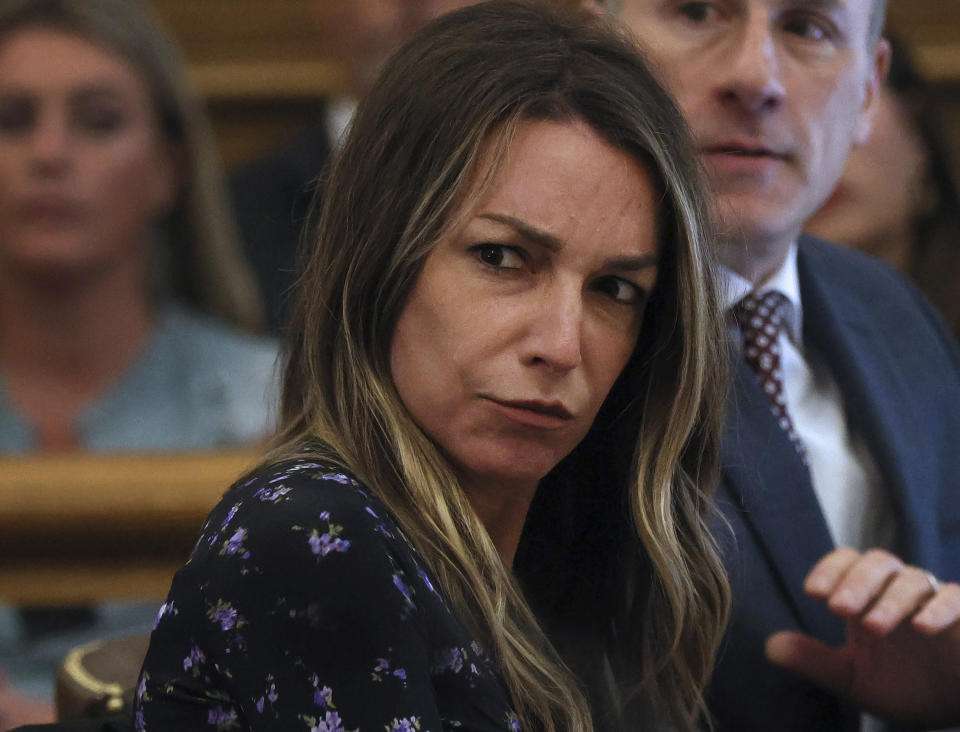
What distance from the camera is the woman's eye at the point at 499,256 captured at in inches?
35.8

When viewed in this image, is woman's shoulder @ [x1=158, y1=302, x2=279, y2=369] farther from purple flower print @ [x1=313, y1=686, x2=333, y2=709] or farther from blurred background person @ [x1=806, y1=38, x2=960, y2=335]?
purple flower print @ [x1=313, y1=686, x2=333, y2=709]

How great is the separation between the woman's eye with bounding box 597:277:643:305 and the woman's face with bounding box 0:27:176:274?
116 cm

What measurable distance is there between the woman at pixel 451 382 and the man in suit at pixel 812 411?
0.47 feet

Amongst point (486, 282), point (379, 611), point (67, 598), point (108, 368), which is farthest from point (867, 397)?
point (108, 368)

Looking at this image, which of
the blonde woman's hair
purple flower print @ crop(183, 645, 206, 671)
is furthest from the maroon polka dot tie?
the blonde woman's hair

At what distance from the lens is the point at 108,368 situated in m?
1.97

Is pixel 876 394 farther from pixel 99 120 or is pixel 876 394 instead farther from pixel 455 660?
pixel 99 120

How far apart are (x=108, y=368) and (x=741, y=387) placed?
3.37ft

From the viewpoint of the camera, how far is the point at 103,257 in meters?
1.99

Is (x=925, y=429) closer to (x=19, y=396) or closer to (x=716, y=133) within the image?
(x=716, y=133)

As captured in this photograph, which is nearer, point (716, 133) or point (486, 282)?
point (486, 282)

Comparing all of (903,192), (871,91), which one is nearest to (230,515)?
(871,91)

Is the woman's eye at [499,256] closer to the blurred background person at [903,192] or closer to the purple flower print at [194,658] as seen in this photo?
the purple flower print at [194,658]

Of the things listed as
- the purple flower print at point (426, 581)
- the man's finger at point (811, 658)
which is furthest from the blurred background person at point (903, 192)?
the purple flower print at point (426, 581)
